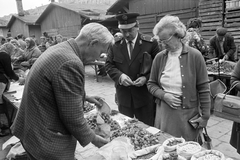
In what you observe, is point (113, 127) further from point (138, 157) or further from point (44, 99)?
point (44, 99)

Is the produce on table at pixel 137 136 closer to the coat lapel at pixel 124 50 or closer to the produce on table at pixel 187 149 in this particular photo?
the produce on table at pixel 187 149

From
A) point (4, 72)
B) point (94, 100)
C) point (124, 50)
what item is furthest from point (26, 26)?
point (94, 100)

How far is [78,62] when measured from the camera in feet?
4.25

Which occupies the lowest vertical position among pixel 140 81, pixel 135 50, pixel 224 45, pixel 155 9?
pixel 140 81

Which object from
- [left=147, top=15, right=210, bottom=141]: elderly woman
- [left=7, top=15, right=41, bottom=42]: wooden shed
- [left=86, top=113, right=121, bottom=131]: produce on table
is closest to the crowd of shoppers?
[left=147, top=15, right=210, bottom=141]: elderly woman

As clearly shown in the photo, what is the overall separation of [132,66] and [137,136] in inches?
41.5

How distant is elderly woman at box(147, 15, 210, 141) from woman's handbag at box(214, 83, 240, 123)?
0.26 metres

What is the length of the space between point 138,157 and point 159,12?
9313mm

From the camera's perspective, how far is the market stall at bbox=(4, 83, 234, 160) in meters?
1.55

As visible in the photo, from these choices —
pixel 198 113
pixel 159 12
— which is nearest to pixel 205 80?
pixel 198 113

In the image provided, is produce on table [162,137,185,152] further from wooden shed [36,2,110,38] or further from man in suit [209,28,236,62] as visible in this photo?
wooden shed [36,2,110,38]

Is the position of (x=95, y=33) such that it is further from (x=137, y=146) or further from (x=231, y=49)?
(x=231, y=49)

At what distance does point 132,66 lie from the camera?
2.71m

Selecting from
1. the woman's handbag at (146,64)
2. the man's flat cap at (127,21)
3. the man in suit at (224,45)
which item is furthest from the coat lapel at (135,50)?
the man in suit at (224,45)
